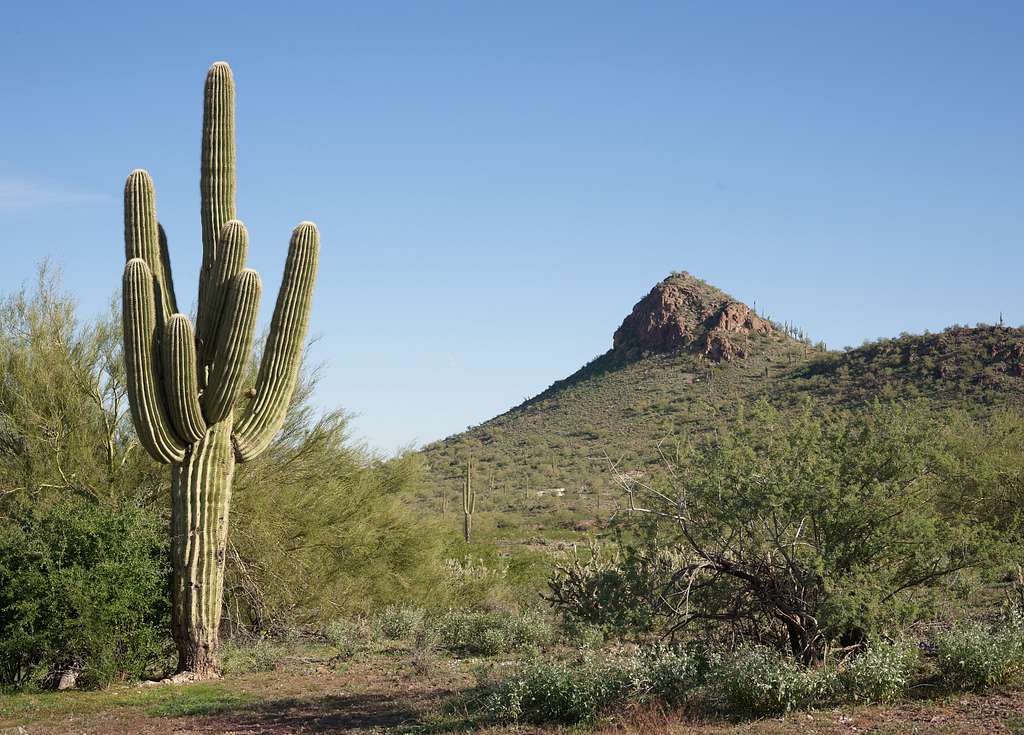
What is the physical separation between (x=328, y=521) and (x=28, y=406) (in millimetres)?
5127

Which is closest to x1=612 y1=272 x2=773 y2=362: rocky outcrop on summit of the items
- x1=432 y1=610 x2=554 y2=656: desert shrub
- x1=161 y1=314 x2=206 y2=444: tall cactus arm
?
x1=432 y1=610 x2=554 y2=656: desert shrub

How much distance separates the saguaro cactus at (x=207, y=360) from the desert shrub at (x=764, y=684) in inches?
253

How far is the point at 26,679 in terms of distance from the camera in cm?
1176

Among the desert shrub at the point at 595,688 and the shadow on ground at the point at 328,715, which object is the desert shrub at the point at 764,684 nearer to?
the desert shrub at the point at 595,688

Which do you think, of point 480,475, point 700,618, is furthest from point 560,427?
point 700,618

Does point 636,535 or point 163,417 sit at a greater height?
point 163,417

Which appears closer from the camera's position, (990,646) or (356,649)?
(990,646)

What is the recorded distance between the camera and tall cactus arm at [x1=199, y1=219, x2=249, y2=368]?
1202 cm

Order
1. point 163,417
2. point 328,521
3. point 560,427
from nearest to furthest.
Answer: point 163,417 → point 328,521 → point 560,427

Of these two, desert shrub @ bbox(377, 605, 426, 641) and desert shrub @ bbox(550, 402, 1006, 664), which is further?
desert shrub @ bbox(377, 605, 426, 641)

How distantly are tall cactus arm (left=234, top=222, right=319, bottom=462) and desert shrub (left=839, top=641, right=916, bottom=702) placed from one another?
7.42 meters

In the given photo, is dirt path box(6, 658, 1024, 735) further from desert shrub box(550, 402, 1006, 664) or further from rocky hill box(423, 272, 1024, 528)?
rocky hill box(423, 272, 1024, 528)

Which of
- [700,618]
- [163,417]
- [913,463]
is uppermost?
[163,417]

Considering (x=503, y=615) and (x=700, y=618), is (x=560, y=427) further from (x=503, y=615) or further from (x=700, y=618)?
(x=700, y=618)
